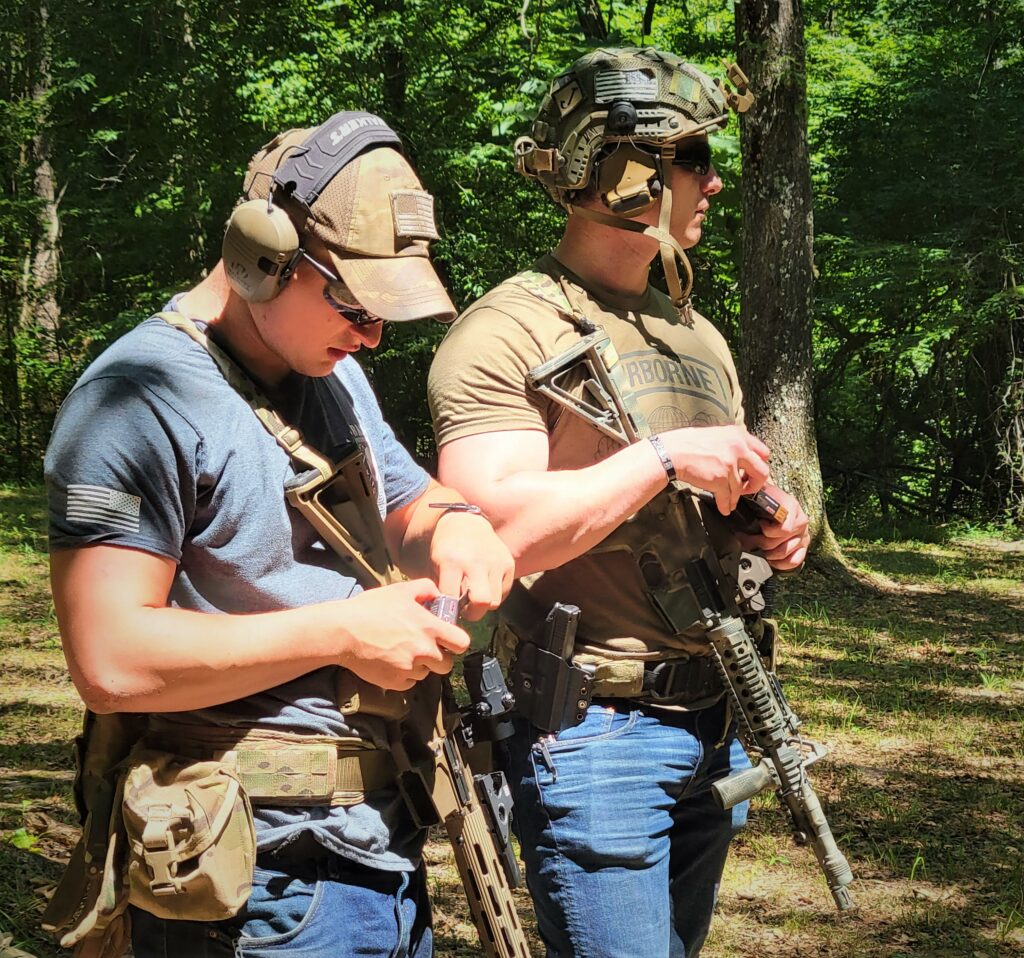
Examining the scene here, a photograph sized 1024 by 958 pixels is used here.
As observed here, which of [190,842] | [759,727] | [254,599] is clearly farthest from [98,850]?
[759,727]

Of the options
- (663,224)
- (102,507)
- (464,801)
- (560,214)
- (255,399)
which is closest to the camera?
(102,507)

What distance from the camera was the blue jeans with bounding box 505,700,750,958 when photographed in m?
2.15

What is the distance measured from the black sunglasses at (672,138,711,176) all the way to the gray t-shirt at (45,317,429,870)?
3.56 feet

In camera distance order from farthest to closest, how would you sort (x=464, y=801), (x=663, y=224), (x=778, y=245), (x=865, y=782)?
(x=778, y=245)
(x=865, y=782)
(x=663, y=224)
(x=464, y=801)

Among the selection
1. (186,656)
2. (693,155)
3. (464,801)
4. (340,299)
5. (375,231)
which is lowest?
(464,801)

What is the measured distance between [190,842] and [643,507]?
3.64 feet

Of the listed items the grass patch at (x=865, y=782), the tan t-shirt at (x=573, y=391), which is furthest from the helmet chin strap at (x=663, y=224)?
the grass patch at (x=865, y=782)

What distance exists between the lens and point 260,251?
5.53 ft

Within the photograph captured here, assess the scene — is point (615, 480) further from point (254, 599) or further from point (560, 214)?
point (560, 214)

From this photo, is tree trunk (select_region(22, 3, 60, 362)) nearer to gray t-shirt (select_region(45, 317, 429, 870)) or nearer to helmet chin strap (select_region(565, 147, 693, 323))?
helmet chin strap (select_region(565, 147, 693, 323))

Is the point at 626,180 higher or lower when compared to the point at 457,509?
higher

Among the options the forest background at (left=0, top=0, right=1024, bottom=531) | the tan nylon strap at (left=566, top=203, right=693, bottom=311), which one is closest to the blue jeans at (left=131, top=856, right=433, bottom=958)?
the tan nylon strap at (left=566, top=203, right=693, bottom=311)

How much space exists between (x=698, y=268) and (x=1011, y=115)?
3441 millimetres

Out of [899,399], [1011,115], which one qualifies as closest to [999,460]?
[899,399]
